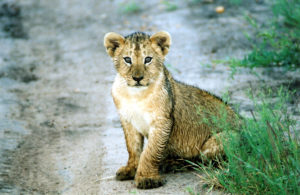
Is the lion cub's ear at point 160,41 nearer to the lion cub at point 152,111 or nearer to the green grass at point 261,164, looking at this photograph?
the lion cub at point 152,111

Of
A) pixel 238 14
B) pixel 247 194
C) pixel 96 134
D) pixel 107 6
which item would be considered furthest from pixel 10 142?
pixel 107 6

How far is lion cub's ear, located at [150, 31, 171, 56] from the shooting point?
5062 mm

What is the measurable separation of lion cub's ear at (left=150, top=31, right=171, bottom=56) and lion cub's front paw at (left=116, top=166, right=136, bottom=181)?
1.19m

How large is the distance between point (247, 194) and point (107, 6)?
30.7 ft

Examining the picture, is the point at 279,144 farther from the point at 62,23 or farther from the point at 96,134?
the point at 62,23

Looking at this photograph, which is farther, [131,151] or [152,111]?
[131,151]

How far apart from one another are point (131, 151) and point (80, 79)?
13.3 ft

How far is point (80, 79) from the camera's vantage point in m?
9.02

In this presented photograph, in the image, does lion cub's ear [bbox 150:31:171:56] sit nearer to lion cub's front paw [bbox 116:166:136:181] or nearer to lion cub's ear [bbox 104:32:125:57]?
lion cub's ear [bbox 104:32:125:57]

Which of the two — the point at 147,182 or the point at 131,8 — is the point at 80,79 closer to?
the point at 131,8

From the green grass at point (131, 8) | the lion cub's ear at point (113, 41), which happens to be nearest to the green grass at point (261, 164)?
the lion cub's ear at point (113, 41)

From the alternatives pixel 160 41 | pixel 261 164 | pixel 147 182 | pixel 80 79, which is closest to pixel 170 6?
pixel 80 79

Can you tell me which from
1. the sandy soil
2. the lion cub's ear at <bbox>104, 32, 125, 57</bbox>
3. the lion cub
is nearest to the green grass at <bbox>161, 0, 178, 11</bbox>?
the sandy soil

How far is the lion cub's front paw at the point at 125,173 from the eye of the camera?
5.11 metres
